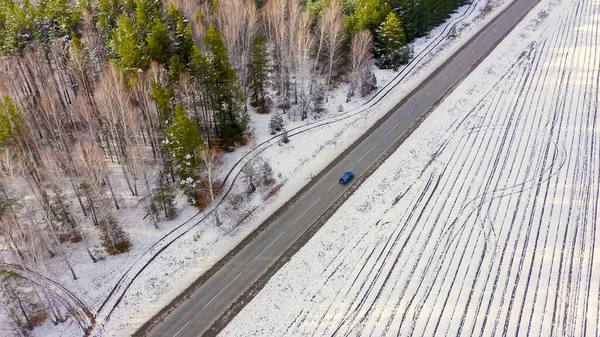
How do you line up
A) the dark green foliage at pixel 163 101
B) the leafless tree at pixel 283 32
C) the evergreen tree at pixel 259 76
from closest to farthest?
the dark green foliage at pixel 163 101
the evergreen tree at pixel 259 76
the leafless tree at pixel 283 32

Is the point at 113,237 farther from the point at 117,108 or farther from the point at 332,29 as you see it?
the point at 332,29

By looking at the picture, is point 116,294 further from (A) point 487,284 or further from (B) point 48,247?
(A) point 487,284

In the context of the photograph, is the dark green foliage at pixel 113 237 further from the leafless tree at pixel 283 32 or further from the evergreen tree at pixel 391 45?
the evergreen tree at pixel 391 45

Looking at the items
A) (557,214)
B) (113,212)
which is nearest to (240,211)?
(113,212)

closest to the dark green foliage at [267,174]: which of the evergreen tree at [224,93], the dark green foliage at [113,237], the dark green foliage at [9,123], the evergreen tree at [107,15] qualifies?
the evergreen tree at [224,93]

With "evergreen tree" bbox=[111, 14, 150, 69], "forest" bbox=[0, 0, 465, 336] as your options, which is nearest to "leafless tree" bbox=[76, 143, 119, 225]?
"forest" bbox=[0, 0, 465, 336]

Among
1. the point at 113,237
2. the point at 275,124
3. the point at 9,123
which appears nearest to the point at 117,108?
the point at 9,123

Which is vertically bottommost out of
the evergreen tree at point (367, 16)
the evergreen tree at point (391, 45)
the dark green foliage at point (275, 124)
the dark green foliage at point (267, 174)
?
the dark green foliage at point (267, 174)
